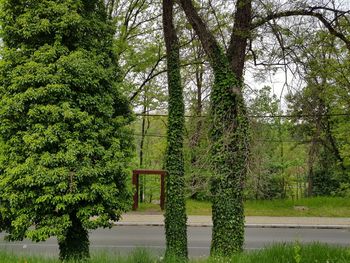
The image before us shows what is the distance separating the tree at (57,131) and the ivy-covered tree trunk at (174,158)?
1786mm

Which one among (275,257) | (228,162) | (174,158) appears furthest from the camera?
(174,158)

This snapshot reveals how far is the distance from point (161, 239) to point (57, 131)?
26.0 feet

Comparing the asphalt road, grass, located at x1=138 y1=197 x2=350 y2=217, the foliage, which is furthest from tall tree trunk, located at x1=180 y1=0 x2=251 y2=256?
grass, located at x1=138 y1=197 x2=350 y2=217

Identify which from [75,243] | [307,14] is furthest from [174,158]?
[307,14]

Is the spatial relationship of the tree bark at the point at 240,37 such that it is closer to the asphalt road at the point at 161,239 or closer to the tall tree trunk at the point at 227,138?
the tall tree trunk at the point at 227,138

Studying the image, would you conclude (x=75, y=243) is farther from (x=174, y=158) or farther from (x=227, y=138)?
(x=227, y=138)

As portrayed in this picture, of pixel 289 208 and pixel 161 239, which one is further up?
pixel 289 208

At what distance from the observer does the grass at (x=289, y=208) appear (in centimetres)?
1903

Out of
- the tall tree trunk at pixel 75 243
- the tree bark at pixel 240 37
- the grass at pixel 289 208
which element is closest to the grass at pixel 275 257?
the tall tree trunk at pixel 75 243

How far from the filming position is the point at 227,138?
8523 mm

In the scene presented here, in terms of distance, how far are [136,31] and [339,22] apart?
1187 centimetres

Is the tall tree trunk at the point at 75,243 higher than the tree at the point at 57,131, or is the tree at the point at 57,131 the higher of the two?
the tree at the point at 57,131

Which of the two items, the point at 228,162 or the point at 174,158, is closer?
the point at 228,162

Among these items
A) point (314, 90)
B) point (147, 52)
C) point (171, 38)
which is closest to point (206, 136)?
point (171, 38)
